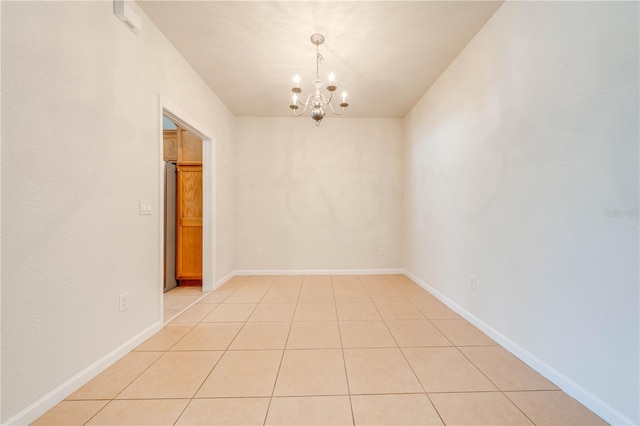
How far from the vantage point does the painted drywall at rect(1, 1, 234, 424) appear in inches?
45.5

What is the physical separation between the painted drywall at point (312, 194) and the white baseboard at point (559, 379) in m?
2.18

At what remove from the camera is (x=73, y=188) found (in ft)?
4.68

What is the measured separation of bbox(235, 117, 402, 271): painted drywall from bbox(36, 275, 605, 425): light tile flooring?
168 centimetres

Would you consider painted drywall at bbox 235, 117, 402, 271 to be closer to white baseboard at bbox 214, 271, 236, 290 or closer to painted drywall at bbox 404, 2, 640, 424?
white baseboard at bbox 214, 271, 236, 290

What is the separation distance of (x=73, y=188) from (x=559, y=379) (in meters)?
3.11

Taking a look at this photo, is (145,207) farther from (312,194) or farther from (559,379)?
(559,379)

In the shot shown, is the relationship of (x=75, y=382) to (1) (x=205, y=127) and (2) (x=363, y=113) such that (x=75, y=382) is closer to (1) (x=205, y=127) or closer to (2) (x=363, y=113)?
(1) (x=205, y=127)

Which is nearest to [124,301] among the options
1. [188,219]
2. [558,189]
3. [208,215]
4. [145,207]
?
[145,207]

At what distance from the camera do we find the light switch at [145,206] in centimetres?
197

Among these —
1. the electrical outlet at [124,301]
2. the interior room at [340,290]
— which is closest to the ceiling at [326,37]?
the interior room at [340,290]

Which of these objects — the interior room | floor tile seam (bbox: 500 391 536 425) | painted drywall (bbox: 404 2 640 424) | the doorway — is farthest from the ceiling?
floor tile seam (bbox: 500 391 536 425)

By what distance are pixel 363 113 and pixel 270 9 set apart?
7.71 feet

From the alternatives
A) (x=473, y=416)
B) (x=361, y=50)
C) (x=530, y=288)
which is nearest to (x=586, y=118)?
(x=530, y=288)

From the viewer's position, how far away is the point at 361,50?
7.98 feet
